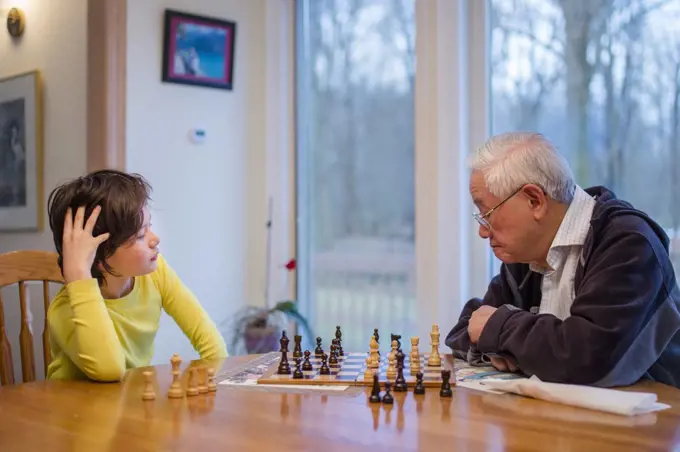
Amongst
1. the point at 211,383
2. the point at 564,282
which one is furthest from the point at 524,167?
the point at 211,383

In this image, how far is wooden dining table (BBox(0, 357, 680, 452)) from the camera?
1.17 meters

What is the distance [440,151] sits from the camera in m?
3.29

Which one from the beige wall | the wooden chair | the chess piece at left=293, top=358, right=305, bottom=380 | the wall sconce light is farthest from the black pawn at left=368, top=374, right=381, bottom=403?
the wall sconce light

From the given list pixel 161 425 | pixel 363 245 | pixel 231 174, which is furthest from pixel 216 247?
pixel 161 425

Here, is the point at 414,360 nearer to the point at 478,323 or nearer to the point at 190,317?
the point at 478,323

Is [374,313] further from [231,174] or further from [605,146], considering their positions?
[605,146]

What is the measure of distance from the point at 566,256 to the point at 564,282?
0.06m

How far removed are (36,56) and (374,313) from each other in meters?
2.02

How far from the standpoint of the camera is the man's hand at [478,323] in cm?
178

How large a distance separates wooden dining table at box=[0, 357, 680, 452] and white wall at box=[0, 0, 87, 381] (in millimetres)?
2340

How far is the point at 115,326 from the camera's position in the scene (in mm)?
1993

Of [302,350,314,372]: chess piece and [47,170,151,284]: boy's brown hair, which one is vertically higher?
[47,170,151,284]: boy's brown hair

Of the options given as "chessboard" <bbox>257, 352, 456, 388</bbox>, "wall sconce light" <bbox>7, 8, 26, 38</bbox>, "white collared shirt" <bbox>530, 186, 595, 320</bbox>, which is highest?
"wall sconce light" <bbox>7, 8, 26, 38</bbox>

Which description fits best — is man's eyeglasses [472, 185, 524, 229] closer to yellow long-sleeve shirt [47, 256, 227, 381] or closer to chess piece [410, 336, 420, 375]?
chess piece [410, 336, 420, 375]
